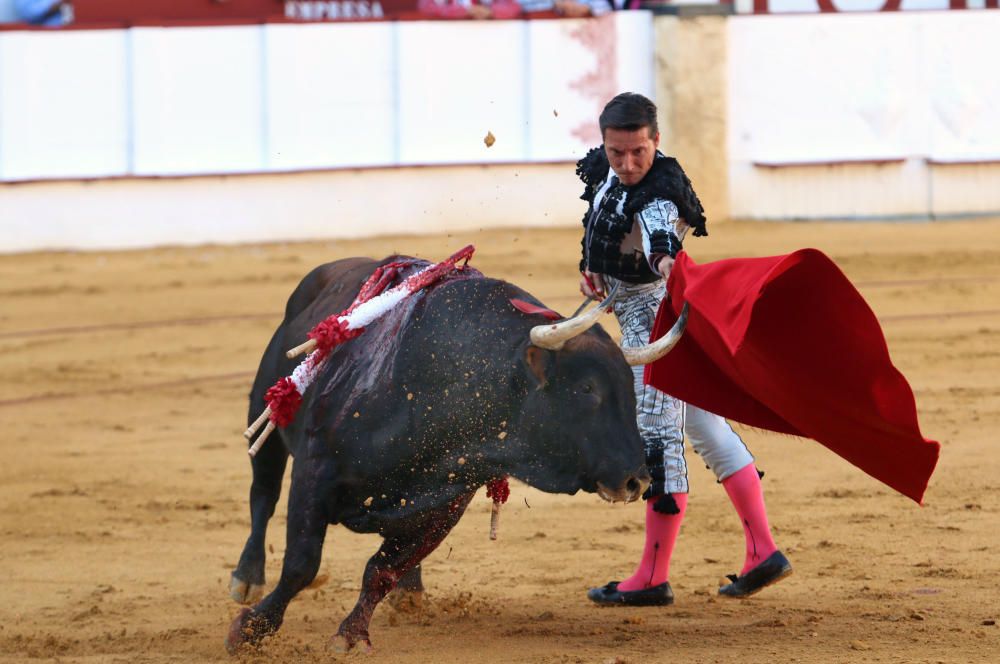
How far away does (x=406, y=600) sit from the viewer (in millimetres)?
4395

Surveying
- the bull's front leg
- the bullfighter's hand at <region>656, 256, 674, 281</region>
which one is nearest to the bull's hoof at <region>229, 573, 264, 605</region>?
the bull's front leg

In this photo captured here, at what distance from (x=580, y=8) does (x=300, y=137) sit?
7.50 ft

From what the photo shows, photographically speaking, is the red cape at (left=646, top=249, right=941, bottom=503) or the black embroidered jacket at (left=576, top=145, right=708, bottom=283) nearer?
the red cape at (left=646, top=249, right=941, bottom=503)

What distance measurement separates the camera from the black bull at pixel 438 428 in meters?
3.57

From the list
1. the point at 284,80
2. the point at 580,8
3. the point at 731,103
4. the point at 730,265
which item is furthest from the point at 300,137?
the point at 730,265

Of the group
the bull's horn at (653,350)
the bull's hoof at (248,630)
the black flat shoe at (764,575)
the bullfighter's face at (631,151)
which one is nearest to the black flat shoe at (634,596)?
the black flat shoe at (764,575)

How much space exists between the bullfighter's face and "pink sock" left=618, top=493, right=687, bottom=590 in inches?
34.0

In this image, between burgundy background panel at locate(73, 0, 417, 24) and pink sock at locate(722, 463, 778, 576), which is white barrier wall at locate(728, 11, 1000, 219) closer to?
burgundy background panel at locate(73, 0, 417, 24)

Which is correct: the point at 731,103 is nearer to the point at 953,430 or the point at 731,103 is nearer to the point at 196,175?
the point at 196,175

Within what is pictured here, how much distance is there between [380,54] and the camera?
39.8 feet

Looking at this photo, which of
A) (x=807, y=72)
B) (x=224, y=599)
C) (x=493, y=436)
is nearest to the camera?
(x=493, y=436)

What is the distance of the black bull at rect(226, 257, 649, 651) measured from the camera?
11.7 ft

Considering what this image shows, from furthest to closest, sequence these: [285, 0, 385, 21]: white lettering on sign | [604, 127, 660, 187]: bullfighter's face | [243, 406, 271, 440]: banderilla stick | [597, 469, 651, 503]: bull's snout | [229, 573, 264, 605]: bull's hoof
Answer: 1. [285, 0, 385, 21]: white lettering on sign
2. [229, 573, 264, 605]: bull's hoof
3. [243, 406, 271, 440]: banderilla stick
4. [604, 127, 660, 187]: bullfighter's face
5. [597, 469, 651, 503]: bull's snout

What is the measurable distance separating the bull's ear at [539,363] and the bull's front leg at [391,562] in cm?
40
